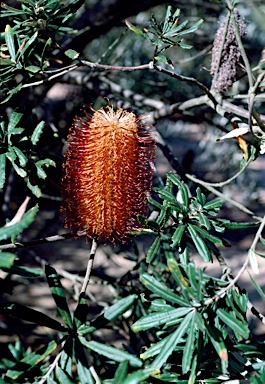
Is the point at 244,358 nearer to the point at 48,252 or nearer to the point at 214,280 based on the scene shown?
the point at 214,280

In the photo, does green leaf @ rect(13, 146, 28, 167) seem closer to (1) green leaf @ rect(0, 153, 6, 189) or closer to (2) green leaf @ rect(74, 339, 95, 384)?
(1) green leaf @ rect(0, 153, 6, 189)

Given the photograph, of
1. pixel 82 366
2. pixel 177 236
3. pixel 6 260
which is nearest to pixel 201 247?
pixel 177 236

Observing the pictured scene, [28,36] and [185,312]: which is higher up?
[28,36]

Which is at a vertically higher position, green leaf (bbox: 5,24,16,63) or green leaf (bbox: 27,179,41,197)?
green leaf (bbox: 5,24,16,63)

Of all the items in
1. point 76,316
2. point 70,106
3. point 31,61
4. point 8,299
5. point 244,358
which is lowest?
point 8,299

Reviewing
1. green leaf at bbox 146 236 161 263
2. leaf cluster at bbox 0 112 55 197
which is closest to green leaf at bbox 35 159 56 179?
leaf cluster at bbox 0 112 55 197

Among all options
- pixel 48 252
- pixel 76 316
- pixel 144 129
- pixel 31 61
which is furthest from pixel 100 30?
pixel 48 252

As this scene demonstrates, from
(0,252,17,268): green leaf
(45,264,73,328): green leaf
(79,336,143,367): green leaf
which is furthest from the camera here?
(45,264,73,328): green leaf
